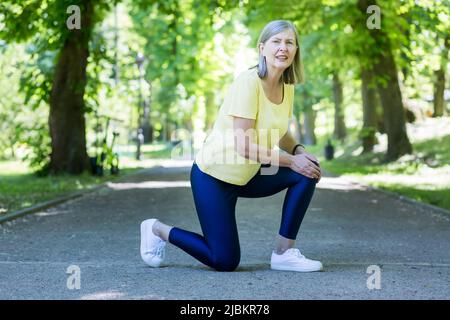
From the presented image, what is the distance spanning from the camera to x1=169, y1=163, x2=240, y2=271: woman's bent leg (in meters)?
6.14

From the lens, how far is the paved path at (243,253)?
5.60 meters

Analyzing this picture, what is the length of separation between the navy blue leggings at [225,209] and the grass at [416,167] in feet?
22.5

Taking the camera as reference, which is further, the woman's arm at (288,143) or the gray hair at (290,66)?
the woman's arm at (288,143)

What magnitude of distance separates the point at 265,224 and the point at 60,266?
420 cm

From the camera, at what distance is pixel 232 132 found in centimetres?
603

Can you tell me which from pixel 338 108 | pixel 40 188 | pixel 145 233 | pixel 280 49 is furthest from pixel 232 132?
pixel 338 108

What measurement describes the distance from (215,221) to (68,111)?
51.5 ft

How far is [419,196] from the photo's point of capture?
14.6 meters

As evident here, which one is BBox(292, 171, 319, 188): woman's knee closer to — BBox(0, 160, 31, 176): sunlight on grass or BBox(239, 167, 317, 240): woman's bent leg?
BBox(239, 167, 317, 240): woman's bent leg

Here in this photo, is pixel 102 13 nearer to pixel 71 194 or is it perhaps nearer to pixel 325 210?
pixel 71 194

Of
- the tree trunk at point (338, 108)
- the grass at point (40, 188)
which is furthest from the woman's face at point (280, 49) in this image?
the tree trunk at point (338, 108)

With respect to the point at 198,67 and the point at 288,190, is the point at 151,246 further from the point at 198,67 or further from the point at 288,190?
the point at 198,67

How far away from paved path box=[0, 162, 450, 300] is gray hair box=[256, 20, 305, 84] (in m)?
1.50

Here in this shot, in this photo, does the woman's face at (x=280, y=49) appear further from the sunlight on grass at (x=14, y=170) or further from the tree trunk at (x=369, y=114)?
the tree trunk at (x=369, y=114)
